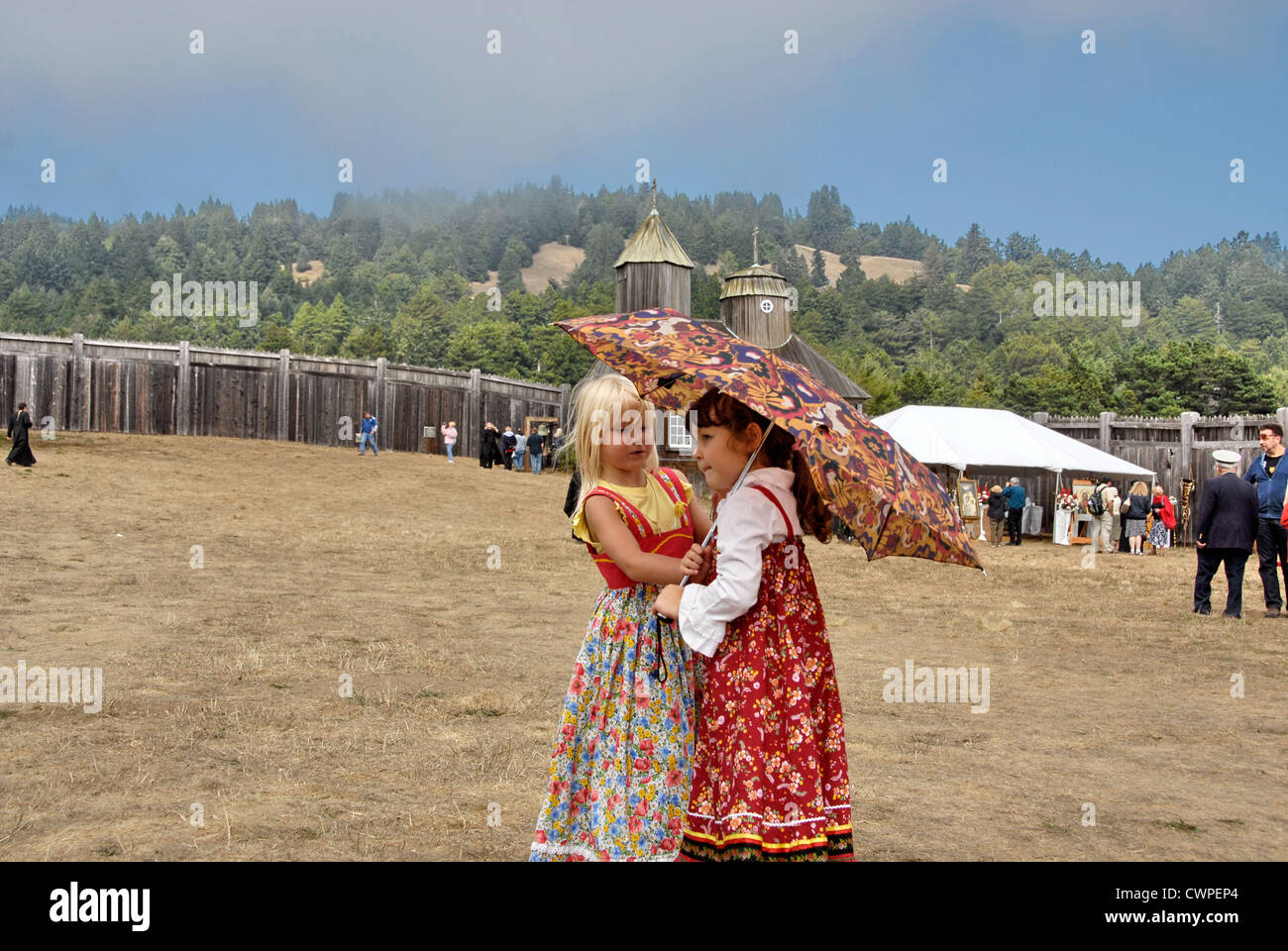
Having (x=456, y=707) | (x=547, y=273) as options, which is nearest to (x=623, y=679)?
(x=456, y=707)

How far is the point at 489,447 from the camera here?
32406mm

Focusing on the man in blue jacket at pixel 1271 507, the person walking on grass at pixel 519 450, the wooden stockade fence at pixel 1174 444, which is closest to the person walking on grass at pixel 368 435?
the person walking on grass at pixel 519 450

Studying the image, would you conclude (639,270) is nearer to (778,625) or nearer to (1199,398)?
(778,625)

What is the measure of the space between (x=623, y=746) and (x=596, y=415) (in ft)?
3.54

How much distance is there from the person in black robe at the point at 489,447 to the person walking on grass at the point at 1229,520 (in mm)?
22523

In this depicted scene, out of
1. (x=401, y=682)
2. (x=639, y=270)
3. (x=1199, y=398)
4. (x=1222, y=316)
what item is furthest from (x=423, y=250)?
(x=401, y=682)

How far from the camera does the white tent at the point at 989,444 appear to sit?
2636 centimetres

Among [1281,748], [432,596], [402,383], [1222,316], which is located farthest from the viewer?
[1222,316]

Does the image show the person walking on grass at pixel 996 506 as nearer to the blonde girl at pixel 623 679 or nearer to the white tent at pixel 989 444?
the white tent at pixel 989 444

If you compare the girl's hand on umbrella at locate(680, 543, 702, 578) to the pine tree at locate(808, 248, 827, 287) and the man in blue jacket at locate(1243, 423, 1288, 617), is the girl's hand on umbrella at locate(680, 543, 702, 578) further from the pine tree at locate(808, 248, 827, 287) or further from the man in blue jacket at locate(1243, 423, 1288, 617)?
the pine tree at locate(808, 248, 827, 287)

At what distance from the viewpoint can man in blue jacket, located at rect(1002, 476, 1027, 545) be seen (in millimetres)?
26766

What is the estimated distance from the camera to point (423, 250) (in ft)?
625

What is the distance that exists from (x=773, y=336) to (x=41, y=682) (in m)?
29.2

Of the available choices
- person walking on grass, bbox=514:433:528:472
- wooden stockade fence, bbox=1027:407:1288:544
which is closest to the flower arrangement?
wooden stockade fence, bbox=1027:407:1288:544
